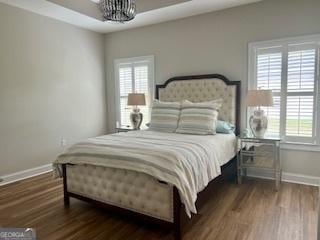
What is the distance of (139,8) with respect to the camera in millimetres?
4137

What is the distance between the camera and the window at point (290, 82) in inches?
137

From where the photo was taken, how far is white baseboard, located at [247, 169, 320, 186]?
356 centimetres

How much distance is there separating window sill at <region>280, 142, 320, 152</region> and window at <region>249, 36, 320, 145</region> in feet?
0.16

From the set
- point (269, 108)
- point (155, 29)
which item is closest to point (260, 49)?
point (269, 108)

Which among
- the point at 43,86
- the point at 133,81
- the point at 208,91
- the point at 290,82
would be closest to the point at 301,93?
the point at 290,82

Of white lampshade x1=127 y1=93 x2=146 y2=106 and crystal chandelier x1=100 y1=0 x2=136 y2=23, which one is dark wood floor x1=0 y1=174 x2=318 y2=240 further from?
crystal chandelier x1=100 y1=0 x2=136 y2=23

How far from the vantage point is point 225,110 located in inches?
160

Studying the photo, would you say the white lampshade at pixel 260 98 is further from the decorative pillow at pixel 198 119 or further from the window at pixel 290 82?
the decorative pillow at pixel 198 119

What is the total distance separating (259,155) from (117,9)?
2695 mm

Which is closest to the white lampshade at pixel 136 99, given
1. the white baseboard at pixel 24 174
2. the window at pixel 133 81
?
the window at pixel 133 81

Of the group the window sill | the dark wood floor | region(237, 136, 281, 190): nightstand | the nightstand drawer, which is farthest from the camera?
the nightstand drawer

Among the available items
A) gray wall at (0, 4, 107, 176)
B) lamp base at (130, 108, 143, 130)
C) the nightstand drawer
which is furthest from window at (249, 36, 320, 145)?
gray wall at (0, 4, 107, 176)

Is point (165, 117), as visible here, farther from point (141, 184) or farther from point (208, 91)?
point (141, 184)

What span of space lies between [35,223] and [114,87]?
3.47m
